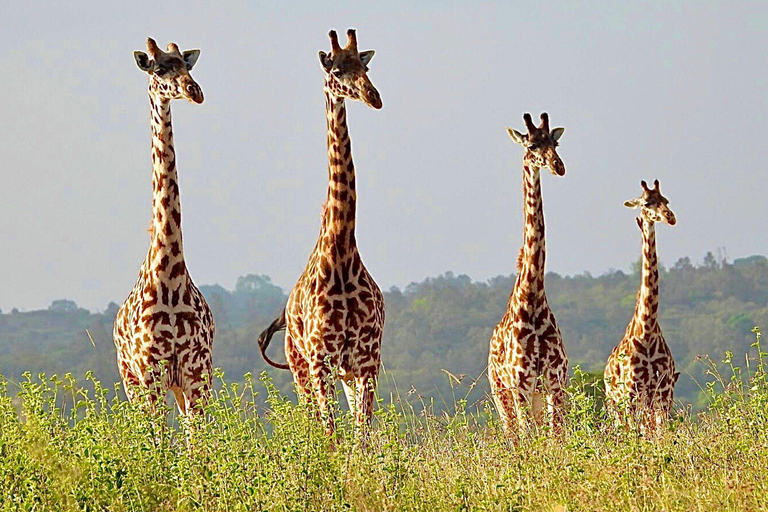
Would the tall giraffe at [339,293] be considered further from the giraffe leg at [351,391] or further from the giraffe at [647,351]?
the giraffe at [647,351]

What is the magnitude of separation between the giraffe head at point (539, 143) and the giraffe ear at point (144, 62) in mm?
2709

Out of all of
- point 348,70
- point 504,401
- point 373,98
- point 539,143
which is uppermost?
point 348,70

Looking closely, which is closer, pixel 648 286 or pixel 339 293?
pixel 339 293

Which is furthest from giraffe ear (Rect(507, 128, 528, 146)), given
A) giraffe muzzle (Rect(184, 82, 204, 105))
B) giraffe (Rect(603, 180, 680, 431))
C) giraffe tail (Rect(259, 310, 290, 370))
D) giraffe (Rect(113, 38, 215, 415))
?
giraffe muzzle (Rect(184, 82, 204, 105))

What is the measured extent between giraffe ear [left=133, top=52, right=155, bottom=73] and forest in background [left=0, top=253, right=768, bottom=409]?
114 feet

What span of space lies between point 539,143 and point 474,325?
53.0 m

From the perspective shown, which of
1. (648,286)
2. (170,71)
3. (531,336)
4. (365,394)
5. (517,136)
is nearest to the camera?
(170,71)

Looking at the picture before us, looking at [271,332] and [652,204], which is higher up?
[652,204]

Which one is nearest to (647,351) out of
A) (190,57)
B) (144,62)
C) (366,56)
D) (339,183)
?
(339,183)

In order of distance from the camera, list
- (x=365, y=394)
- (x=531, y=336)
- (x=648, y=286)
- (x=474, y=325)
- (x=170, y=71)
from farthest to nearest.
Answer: (x=474, y=325) < (x=648, y=286) < (x=531, y=336) < (x=365, y=394) < (x=170, y=71)

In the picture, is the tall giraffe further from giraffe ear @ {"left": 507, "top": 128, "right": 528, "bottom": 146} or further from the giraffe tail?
giraffe ear @ {"left": 507, "top": 128, "right": 528, "bottom": 146}

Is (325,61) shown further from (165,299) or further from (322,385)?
(322,385)

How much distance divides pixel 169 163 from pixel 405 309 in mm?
61575

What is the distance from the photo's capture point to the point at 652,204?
10.5 m
